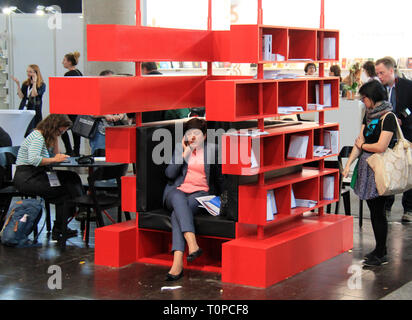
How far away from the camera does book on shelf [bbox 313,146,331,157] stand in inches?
243

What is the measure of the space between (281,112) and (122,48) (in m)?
1.33

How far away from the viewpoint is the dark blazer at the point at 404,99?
7.71 m

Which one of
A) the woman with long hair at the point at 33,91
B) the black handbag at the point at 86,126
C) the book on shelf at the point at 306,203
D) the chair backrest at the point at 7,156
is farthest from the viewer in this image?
the woman with long hair at the point at 33,91

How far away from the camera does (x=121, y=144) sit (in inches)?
226

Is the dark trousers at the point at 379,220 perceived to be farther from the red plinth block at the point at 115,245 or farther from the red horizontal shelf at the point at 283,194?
the red plinth block at the point at 115,245

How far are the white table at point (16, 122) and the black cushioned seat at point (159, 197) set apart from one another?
16.2 ft

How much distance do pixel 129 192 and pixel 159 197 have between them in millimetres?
263

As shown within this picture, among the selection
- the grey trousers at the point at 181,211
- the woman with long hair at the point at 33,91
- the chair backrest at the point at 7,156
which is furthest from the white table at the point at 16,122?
the grey trousers at the point at 181,211

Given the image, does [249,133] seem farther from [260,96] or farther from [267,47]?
[267,47]

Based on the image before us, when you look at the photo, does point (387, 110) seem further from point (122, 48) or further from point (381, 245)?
point (122, 48)

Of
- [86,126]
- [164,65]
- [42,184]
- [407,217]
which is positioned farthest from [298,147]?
[164,65]

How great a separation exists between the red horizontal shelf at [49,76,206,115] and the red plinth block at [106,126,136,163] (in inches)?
9.2

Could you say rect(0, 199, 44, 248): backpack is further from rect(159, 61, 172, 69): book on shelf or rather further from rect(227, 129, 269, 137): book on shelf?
rect(159, 61, 172, 69): book on shelf
